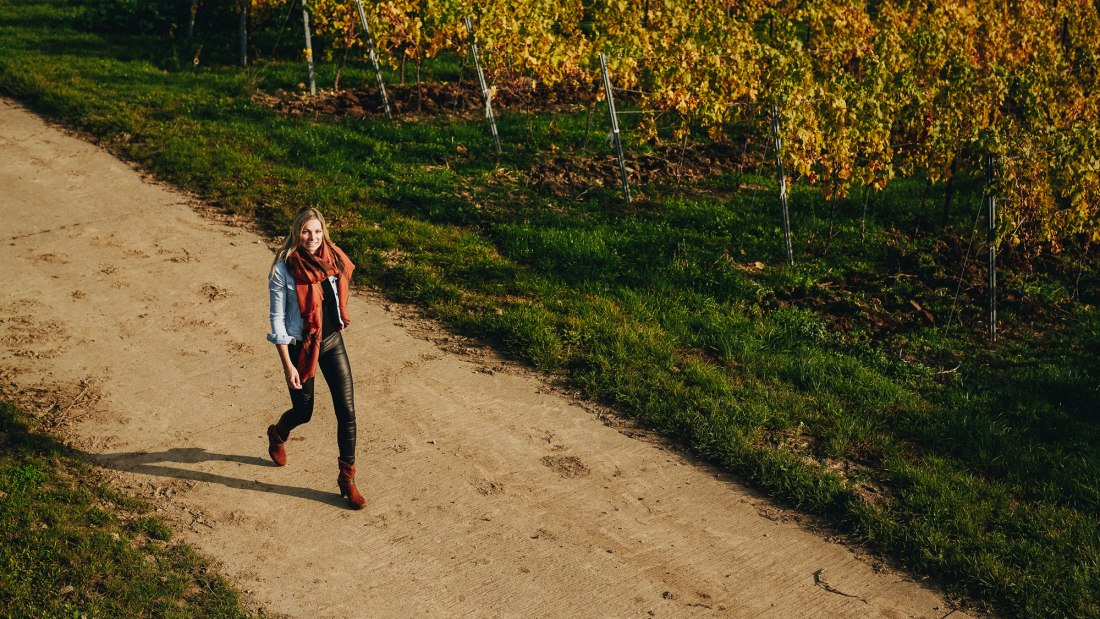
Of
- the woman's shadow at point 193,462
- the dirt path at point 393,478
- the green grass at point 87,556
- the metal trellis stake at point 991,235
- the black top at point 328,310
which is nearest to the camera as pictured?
the green grass at point 87,556

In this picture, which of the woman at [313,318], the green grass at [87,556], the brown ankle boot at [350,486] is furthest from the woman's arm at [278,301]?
the green grass at [87,556]

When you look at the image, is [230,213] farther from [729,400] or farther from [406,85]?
[729,400]

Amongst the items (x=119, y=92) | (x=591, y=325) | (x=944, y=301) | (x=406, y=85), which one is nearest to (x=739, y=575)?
(x=591, y=325)

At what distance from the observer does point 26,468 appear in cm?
544

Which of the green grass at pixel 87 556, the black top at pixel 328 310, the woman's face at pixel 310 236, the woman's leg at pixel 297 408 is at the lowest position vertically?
the green grass at pixel 87 556

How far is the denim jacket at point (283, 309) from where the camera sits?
5113 mm

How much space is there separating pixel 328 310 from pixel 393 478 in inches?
45.4

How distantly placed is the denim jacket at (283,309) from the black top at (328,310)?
141 mm

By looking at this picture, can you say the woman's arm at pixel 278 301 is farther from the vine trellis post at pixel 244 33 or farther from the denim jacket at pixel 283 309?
the vine trellis post at pixel 244 33

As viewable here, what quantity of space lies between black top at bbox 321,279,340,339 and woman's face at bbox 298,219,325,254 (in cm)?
20

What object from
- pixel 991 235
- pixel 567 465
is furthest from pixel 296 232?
pixel 991 235

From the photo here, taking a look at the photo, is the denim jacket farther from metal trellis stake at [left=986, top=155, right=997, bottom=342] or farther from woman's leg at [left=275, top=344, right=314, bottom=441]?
metal trellis stake at [left=986, top=155, right=997, bottom=342]

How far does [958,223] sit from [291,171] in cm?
724

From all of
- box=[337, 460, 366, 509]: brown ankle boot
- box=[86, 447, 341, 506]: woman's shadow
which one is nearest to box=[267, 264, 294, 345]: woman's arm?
box=[337, 460, 366, 509]: brown ankle boot
